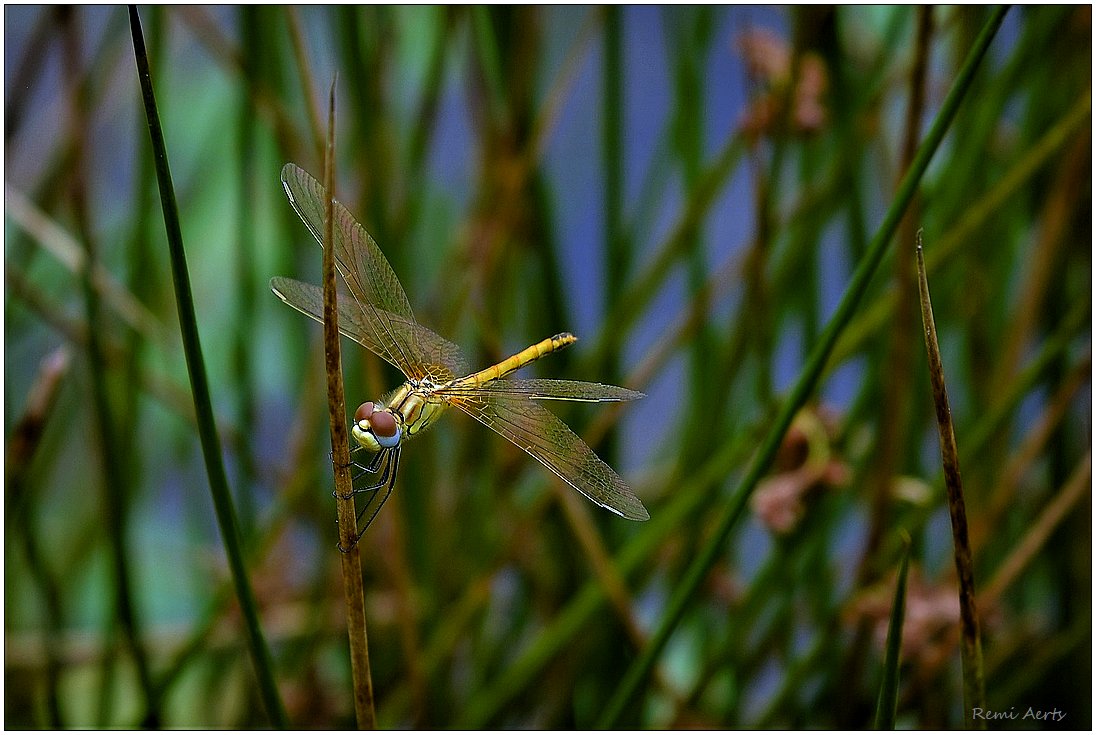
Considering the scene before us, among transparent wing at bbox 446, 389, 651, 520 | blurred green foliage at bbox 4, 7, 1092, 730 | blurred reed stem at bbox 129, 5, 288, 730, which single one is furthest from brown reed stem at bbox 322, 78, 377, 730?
blurred green foliage at bbox 4, 7, 1092, 730

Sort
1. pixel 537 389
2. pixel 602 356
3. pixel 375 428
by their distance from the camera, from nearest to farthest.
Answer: pixel 375 428
pixel 537 389
pixel 602 356

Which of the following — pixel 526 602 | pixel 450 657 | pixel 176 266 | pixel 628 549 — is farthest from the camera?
pixel 526 602

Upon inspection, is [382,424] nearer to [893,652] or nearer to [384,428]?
[384,428]

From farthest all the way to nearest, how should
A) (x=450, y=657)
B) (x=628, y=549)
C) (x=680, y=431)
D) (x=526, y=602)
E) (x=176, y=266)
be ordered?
(x=680, y=431) < (x=526, y=602) < (x=450, y=657) < (x=628, y=549) < (x=176, y=266)

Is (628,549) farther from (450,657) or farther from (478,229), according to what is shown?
(478,229)

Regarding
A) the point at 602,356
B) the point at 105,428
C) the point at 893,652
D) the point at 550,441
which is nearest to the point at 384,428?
the point at 550,441

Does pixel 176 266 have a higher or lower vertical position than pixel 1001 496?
higher

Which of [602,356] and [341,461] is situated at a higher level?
[341,461]

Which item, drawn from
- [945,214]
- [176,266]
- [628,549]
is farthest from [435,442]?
[176,266]
